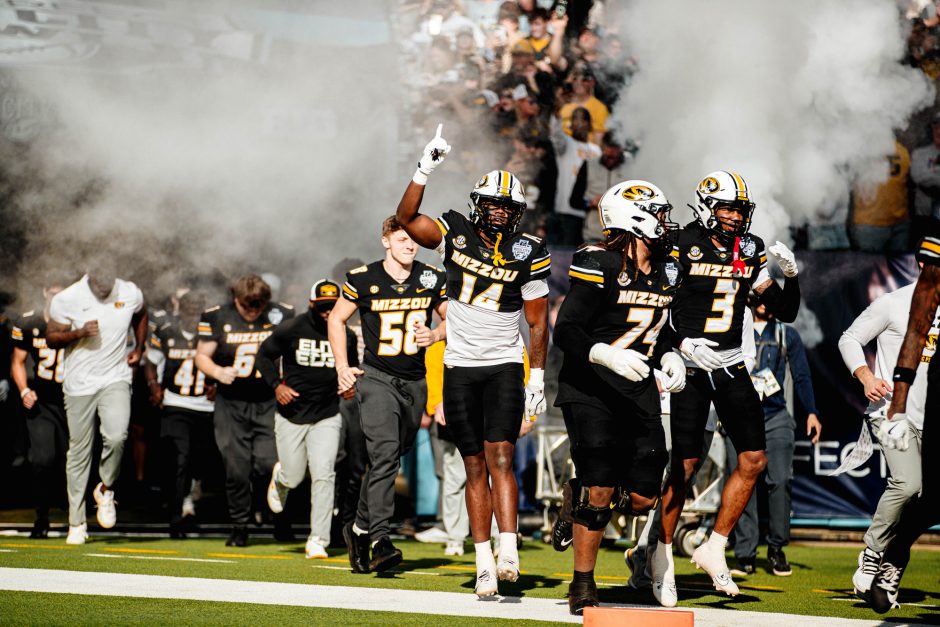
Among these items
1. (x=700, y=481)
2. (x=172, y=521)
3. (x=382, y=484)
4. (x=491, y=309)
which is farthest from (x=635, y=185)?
(x=172, y=521)

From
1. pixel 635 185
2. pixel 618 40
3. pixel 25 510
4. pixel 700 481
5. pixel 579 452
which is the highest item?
pixel 618 40

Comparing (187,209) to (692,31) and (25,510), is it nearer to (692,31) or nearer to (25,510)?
(25,510)

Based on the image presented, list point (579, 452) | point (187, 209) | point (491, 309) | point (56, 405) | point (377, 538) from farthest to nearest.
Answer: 1. point (187, 209)
2. point (56, 405)
3. point (377, 538)
4. point (491, 309)
5. point (579, 452)

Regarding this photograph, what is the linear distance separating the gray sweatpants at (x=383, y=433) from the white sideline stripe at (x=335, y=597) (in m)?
0.64

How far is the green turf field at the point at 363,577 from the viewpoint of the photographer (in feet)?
17.0

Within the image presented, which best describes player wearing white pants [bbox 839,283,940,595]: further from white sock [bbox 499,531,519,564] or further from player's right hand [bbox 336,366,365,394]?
player's right hand [bbox 336,366,365,394]

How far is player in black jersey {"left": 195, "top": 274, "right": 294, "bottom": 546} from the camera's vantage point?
29.5ft

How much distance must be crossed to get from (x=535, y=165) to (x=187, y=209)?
3143mm

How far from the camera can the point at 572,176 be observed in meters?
11.3

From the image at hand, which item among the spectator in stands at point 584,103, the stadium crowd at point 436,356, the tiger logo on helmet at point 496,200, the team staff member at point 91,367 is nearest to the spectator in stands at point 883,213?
the stadium crowd at point 436,356

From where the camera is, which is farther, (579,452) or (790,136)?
(790,136)

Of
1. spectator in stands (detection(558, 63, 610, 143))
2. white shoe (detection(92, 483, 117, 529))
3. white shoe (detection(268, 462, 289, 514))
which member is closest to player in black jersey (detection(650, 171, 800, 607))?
white shoe (detection(268, 462, 289, 514))

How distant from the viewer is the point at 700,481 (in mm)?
9555

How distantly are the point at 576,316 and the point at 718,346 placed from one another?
108 cm
